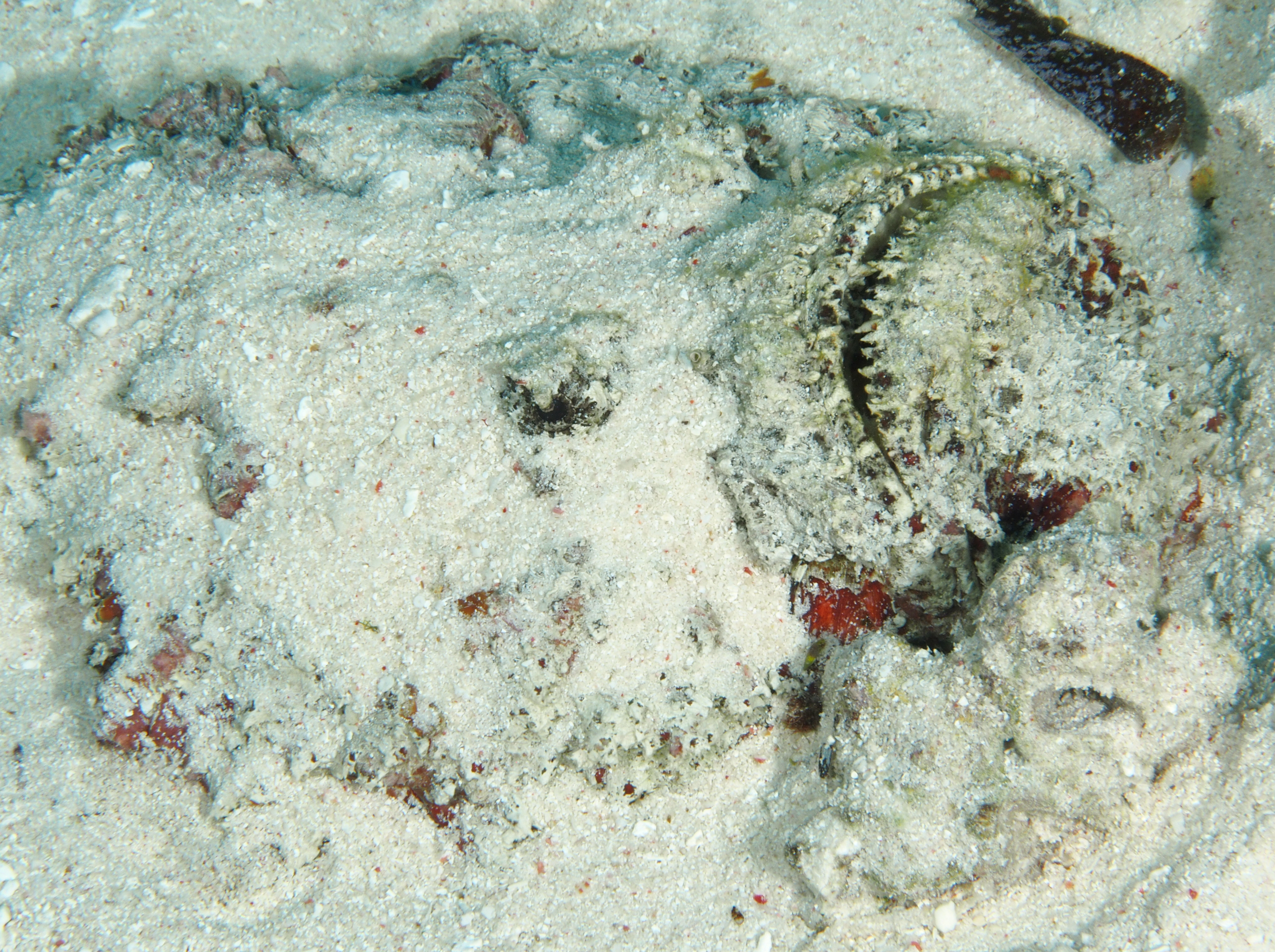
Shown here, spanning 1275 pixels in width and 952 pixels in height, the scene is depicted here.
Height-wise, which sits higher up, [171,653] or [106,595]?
[171,653]

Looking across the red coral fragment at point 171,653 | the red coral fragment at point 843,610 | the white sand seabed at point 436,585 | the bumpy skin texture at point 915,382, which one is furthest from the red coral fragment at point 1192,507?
the red coral fragment at point 171,653

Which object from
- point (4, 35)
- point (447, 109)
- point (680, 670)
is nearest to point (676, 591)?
point (680, 670)

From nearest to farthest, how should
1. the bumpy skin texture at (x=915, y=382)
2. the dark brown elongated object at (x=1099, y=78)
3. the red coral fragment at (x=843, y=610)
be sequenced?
the bumpy skin texture at (x=915, y=382) < the red coral fragment at (x=843, y=610) < the dark brown elongated object at (x=1099, y=78)

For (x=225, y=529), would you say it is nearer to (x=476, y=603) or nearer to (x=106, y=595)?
(x=106, y=595)

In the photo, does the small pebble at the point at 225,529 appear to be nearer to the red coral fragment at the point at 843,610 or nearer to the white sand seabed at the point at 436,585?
the white sand seabed at the point at 436,585

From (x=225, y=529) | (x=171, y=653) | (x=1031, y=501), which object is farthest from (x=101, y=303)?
(x=1031, y=501)

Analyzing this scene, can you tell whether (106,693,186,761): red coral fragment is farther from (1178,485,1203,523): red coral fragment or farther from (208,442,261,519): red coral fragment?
(1178,485,1203,523): red coral fragment
